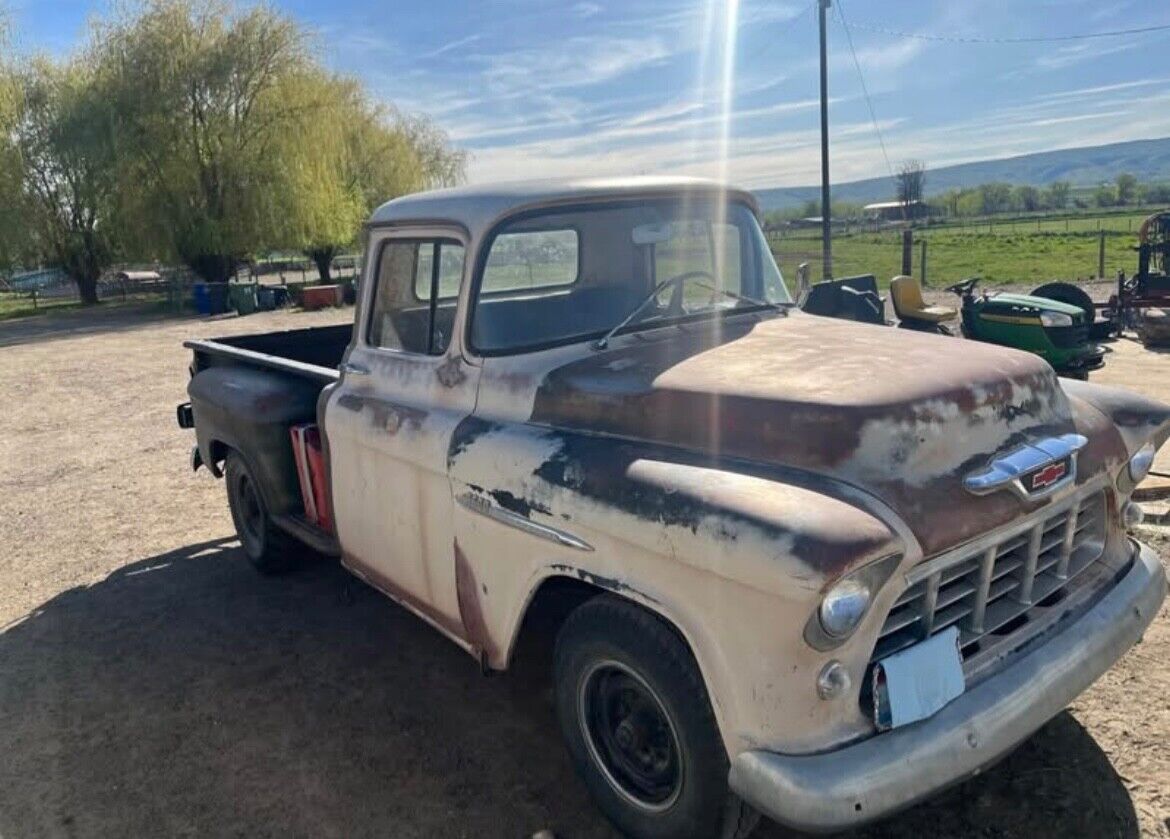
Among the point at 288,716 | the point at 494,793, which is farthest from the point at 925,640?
the point at 288,716

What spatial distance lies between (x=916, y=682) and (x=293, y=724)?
2505 mm

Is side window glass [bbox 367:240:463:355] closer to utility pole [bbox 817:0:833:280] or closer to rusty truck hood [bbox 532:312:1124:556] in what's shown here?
rusty truck hood [bbox 532:312:1124:556]

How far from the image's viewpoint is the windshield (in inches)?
131

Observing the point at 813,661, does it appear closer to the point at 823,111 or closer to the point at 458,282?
the point at 458,282

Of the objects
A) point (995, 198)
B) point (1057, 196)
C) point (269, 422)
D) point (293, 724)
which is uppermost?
point (995, 198)

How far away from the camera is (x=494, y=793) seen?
3.03m

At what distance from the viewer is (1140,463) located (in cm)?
312

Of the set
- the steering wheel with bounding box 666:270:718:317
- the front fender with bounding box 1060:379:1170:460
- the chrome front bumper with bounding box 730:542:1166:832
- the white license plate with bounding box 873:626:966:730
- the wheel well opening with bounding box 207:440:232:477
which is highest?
the steering wheel with bounding box 666:270:718:317

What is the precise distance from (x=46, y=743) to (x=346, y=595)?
152 cm

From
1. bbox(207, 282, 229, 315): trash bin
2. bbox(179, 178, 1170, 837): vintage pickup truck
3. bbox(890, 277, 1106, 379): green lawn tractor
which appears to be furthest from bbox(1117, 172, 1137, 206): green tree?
bbox(179, 178, 1170, 837): vintage pickup truck

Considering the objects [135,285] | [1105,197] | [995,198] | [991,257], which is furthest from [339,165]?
[995,198]

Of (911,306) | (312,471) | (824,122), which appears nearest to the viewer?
(312,471)

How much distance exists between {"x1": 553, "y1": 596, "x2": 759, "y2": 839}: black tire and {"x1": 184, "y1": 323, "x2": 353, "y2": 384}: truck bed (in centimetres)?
316

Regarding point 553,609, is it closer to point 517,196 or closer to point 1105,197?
point 517,196
